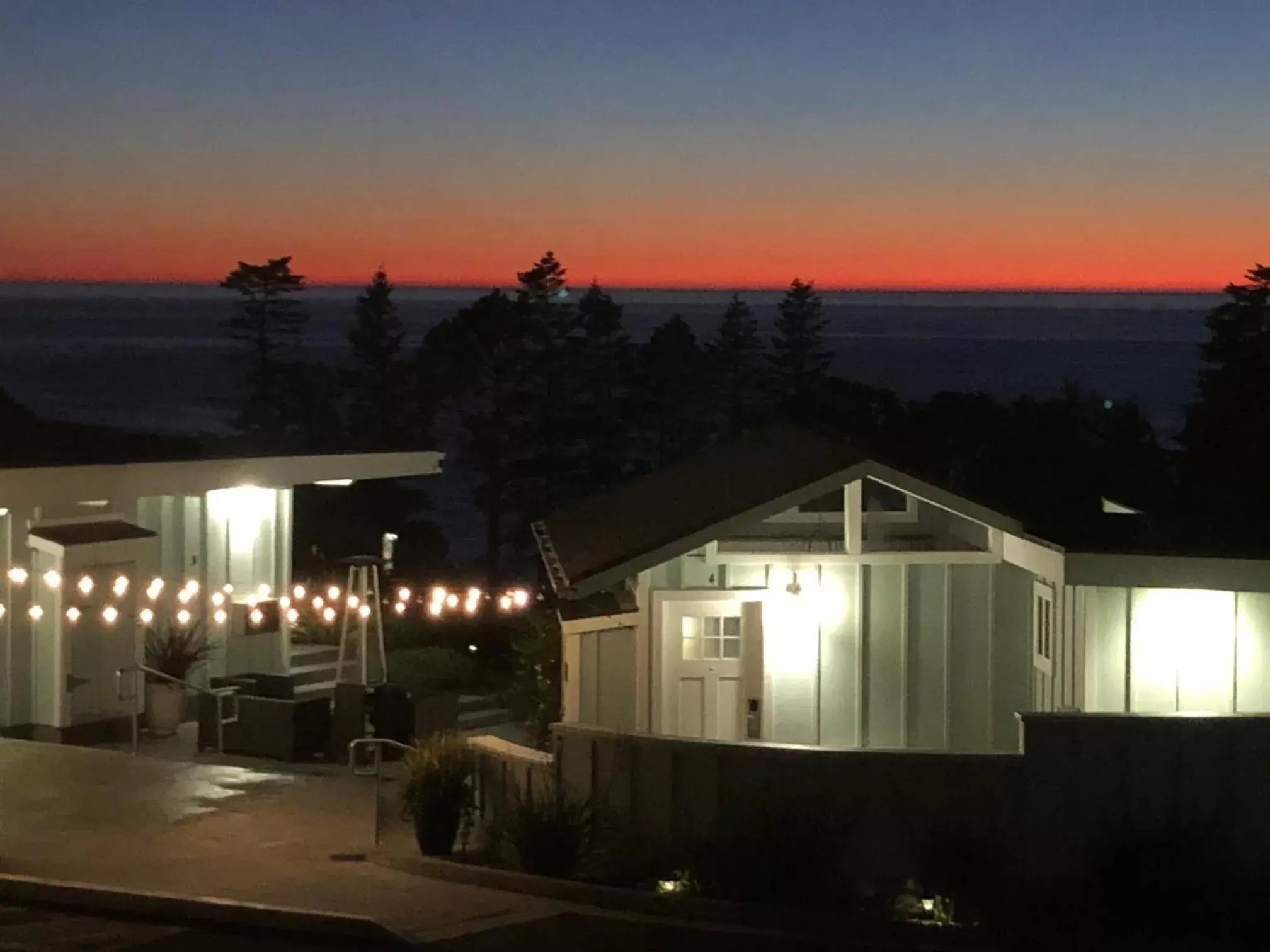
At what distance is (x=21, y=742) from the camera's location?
773 inches

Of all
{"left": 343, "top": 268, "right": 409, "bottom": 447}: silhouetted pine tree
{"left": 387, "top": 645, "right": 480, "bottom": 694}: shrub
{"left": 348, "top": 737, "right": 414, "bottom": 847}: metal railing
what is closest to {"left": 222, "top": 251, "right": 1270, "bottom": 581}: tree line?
{"left": 343, "top": 268, "right": 409, "bottom": 447}: silhouetted pine tree

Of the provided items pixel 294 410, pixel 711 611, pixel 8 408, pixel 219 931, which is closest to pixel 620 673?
pixel 711 611

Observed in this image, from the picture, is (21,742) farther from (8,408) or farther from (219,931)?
(8,408)

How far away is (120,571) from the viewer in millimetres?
21016

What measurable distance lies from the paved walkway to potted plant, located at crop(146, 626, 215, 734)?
63.2 inches

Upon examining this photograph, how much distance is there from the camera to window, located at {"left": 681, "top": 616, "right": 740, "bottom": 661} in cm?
1664

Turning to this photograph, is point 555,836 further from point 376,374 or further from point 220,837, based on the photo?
point 376,374

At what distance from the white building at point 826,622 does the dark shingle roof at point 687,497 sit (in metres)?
0.06

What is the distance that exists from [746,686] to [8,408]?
44.1m

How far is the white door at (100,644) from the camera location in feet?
67.5

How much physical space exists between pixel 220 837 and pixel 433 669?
9.74 metres

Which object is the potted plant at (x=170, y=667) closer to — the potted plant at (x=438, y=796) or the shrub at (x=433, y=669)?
the shrub at (x=433, y=669)

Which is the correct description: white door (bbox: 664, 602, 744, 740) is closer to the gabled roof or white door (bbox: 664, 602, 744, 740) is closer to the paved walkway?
the gabled roof

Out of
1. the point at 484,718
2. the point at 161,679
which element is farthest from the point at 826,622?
the point at 161,679
